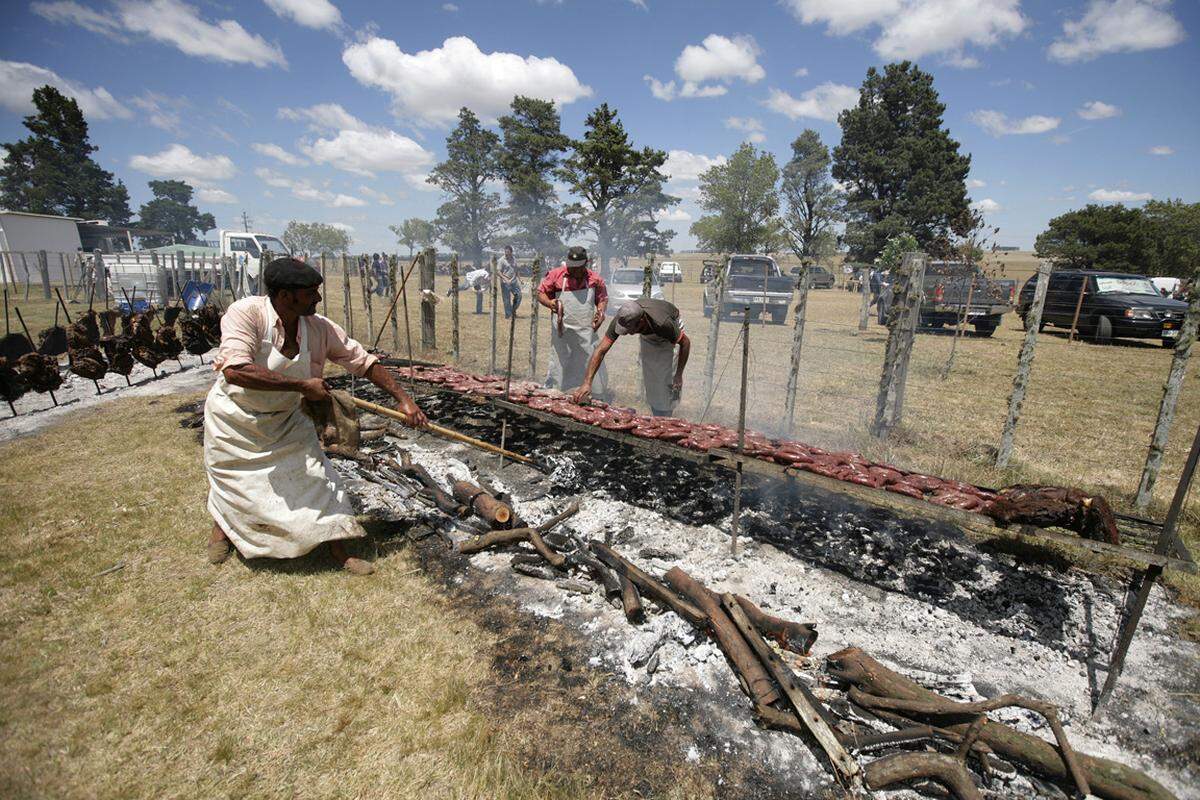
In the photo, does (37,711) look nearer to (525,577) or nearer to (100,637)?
(100,637)

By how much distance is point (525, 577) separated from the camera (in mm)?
3615

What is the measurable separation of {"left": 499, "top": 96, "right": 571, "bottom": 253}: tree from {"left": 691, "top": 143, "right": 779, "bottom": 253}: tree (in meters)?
18.3

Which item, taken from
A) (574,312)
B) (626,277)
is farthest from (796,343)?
(626,277)

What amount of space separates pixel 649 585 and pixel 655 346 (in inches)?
133

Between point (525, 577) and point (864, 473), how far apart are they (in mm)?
2531

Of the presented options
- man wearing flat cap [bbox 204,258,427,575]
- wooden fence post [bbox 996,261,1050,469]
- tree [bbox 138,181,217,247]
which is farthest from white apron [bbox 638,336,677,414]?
tree [bbox 138,181,217,247]

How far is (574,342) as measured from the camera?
716cm

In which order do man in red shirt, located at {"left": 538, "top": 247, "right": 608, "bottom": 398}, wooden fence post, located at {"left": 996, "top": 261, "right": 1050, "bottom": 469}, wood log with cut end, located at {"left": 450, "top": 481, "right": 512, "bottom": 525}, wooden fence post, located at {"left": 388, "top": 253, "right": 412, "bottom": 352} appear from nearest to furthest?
wood log with cut end, located at {"left": 450, "top": 481, "right": 512, "bottom": 525} → wooden fence post, located at {"left": 996, "top": 261, "right": 1050, "bottom": 469} → man in red shirt, located at {"left": 538, "top": 247, "right": 608, "bottom": 398} → wooden fence post, located at {"left": 388, "top": 253, "right": 412, "bottom": 352}

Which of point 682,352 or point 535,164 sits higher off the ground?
point 535,164

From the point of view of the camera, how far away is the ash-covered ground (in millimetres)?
2447

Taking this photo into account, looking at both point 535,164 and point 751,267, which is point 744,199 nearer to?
point 535,164

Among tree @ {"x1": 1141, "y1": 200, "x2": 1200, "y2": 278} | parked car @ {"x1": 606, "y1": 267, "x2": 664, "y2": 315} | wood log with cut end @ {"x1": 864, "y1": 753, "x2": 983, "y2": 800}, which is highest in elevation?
tree @ {"x1": 1141, "y1": 200, "x2": 1200, "y2": 278}

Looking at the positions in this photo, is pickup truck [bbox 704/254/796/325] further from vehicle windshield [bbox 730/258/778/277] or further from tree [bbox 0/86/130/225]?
tree [bbox 0/86/130/225]

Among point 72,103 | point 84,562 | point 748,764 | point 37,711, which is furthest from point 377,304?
point 72,103
